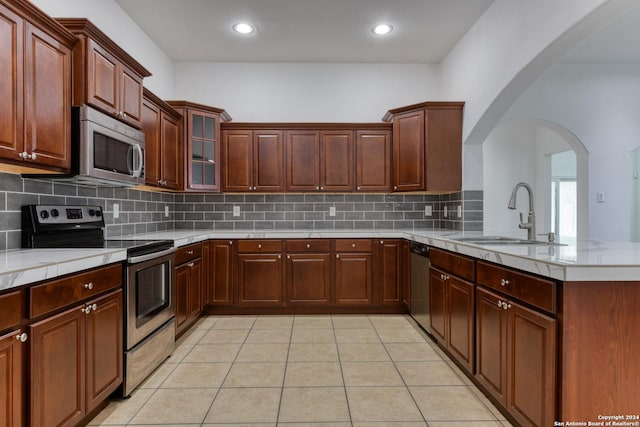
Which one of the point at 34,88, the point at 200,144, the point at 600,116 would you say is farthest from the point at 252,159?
the point at 600,116

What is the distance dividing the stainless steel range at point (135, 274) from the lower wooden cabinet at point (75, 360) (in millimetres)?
98

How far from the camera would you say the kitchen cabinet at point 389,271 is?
3.72 m

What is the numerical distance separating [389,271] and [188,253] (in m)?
2.00

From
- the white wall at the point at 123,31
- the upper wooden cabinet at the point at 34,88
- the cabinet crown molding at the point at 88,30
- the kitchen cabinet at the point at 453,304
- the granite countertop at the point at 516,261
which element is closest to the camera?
the granite countertop at the point at 516,261

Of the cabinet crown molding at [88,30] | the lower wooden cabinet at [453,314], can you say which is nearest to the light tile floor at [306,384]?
the lower wooden cabinet at [453,314]

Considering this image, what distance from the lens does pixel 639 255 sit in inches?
63.2

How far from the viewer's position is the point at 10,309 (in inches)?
51.0

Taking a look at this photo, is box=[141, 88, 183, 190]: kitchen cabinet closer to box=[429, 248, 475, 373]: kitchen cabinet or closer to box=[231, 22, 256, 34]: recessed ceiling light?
box=[231, 22, 256, 34]: recessed ceiling light

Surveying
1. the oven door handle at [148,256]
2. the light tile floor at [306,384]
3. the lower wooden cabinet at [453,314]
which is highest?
the oven door handle at [148,256]

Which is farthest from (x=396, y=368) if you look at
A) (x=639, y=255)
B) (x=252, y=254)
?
(x=252, y=254)

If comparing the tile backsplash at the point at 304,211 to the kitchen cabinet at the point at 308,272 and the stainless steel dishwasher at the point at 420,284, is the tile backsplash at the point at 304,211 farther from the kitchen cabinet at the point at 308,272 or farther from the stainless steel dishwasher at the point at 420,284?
the stainless steel dishwasher at the point at 420,284

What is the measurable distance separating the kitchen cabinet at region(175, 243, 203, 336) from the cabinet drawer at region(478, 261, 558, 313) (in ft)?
7.51

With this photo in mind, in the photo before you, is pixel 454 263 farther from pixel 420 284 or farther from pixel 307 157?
pixel 307 157

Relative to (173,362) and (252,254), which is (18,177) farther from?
(252,254)
